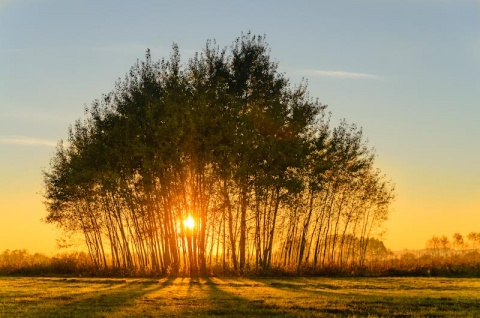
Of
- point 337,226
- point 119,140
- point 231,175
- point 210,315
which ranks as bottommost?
point 210,315

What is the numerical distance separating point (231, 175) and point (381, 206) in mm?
13659

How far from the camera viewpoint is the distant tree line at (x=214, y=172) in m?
37.8

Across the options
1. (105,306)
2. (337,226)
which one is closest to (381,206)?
(337,226)

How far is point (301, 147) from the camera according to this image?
Answer: 3944cm

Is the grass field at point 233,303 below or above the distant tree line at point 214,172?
below

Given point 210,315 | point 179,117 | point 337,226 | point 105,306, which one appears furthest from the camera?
point 337,226

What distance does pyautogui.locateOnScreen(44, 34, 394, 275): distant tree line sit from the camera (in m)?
37.8

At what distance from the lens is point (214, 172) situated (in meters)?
38.2

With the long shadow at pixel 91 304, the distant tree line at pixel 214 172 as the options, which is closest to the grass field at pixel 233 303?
the long shadow at pixel 91 304

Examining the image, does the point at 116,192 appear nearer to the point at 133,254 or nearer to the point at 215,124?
the point at 133,254

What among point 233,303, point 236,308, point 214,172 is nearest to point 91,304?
point 233,303

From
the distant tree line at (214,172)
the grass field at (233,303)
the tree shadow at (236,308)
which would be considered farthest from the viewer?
the distant tree line at (214,172)

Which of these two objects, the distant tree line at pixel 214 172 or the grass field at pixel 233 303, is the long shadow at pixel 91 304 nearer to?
the grass field at pixel 233 303

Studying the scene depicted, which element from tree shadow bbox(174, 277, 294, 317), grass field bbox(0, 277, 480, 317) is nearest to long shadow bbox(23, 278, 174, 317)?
grass field bbox(0, 277, 480, 317)
